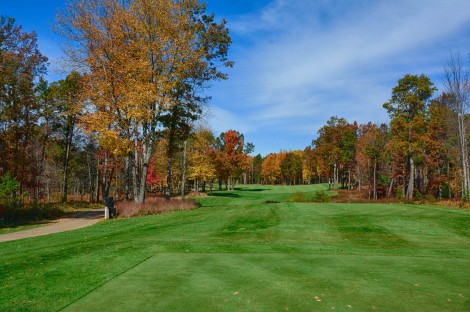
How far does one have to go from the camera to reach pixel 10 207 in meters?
25.0

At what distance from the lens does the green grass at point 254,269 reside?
17.4 feet

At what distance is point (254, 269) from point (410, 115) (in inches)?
1546

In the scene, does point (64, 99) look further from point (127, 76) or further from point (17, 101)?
point (127, 76)

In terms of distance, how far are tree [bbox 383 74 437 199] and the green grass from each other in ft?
88.2

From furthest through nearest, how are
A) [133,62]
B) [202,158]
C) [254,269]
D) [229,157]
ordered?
1. [229,157]
2. [202,158]
3. [133,62]
4. [254,269]

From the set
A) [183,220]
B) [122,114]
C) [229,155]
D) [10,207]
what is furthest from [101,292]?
[229,155]

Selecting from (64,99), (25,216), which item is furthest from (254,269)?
(64,99)

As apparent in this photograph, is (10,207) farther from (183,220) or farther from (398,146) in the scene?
(398,146)

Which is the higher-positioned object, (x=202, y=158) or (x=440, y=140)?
(x=440, y=140)

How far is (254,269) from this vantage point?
750 centimetres

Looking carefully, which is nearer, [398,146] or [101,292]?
[101,292]

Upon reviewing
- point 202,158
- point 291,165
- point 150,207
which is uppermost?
point 291,165

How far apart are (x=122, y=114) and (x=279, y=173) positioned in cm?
8718

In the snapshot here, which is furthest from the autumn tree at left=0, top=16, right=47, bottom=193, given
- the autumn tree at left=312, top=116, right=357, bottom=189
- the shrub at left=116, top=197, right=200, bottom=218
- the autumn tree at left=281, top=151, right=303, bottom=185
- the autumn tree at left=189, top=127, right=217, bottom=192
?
the autumn tree at left=281, top=151, right=303, bottom=185
